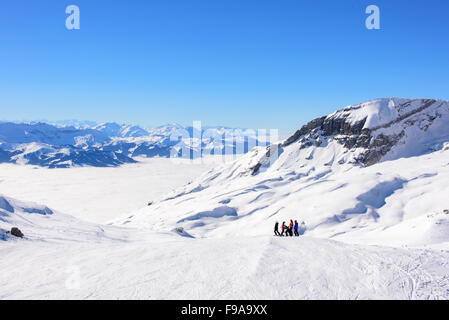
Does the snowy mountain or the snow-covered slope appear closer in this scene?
the snow-covered slope

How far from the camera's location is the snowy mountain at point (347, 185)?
6003 cm

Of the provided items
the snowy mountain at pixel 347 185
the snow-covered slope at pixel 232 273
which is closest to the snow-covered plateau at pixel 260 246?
the snow-covered slope at pixel 232 273

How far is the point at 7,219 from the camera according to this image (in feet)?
96.1

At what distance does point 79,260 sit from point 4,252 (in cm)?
584

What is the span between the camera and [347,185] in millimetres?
81438

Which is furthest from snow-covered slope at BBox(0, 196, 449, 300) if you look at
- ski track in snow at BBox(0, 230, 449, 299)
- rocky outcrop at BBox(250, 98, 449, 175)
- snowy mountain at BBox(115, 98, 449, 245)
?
rocky outcrop at BBox(250, 98, 449, 175)

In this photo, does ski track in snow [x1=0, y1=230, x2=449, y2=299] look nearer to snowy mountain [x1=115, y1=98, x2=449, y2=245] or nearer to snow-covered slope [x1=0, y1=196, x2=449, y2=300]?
snow-covered slope [x1=0, y1=196, x2=449, y2=300]

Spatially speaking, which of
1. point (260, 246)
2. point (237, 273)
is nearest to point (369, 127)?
point (260, 246)

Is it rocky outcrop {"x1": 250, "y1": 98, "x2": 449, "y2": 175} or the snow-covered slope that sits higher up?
rocky outcrop {"x1": 250, "y1": 98, "x2": 449, "y2": 175}

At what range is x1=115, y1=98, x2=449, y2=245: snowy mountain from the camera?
60.0 metres

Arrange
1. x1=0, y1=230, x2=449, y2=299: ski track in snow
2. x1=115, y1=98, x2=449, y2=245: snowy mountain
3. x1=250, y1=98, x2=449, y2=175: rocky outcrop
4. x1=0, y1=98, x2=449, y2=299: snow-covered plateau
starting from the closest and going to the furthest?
x1=0, y1=230, x2=449, y2=299: ski track in snow
x1=0, y1=98, x2=449, y2=299: snow-covered plateau
x1=115, y1=98, x2=449, y2=245: snowy mountain
x1=250, y1=98, x2=449, y2=175: rocky outcrop

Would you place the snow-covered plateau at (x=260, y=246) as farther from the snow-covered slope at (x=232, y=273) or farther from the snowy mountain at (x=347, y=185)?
the snowy mountain at (x=347, y=185)

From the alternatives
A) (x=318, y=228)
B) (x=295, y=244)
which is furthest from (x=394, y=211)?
(x=295, y=244)

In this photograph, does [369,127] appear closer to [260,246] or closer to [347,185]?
[347,185]
